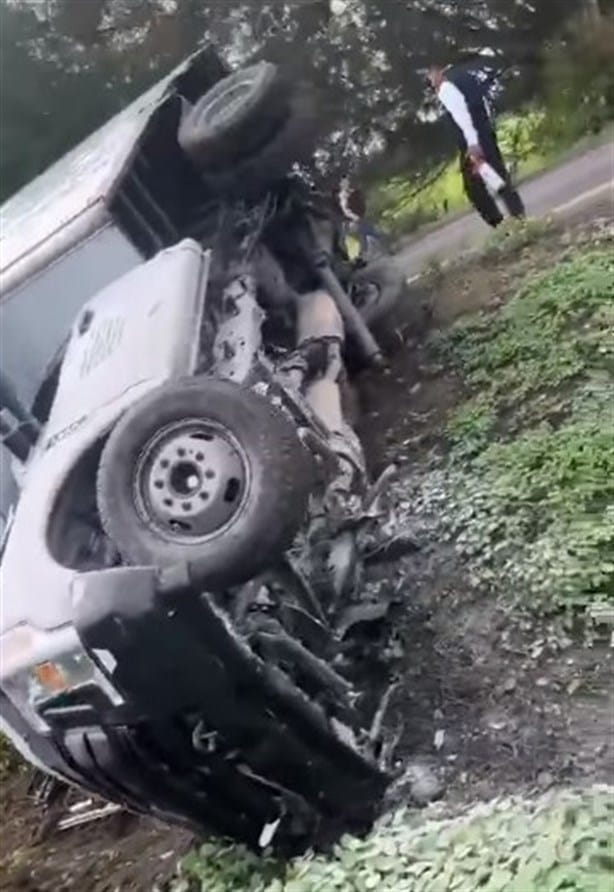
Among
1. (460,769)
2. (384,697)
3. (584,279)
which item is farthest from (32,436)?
(584,279)

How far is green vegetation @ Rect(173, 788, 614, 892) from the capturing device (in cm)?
175

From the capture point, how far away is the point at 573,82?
3100 mm

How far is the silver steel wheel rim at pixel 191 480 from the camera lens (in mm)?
1994

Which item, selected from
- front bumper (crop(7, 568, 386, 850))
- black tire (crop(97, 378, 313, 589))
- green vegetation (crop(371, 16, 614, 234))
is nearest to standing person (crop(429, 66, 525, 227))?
green vegetation (crop(371, 16, 614, 234))

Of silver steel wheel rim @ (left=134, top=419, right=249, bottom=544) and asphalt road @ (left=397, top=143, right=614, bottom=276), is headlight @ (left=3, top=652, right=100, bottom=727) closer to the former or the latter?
silver steel wheel rim @ (left=134, top=419, right=249, bottom=544)

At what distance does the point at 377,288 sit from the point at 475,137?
55 cm

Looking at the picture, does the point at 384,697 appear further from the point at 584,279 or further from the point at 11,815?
the point at 584,279

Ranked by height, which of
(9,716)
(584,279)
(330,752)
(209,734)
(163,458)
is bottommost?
(584,279)

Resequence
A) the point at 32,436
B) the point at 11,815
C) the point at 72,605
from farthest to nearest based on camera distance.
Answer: the point at 11,815
the point at 32,436
the point at 72,605

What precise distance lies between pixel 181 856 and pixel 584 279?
146 centimetres

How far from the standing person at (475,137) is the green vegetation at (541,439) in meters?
0.20

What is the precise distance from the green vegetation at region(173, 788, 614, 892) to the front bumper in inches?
2.5

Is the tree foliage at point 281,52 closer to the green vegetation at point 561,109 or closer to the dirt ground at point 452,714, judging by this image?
the green vegetation at point 561,109

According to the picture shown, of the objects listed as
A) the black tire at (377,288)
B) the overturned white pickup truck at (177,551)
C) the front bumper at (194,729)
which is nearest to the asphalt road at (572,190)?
the black tire at (377,288)
